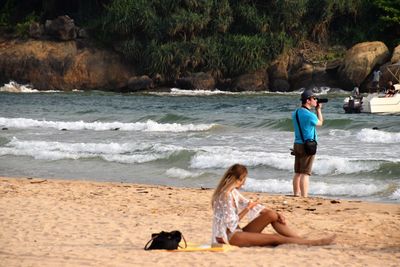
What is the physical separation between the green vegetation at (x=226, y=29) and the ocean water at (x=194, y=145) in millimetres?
8481

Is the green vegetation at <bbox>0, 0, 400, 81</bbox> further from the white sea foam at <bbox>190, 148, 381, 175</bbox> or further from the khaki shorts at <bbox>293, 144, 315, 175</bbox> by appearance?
the khaki shorts at <bbox>293, 144, 315, 175</bbox>

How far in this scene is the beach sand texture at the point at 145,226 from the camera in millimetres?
8297

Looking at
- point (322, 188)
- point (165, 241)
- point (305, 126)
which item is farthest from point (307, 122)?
point (165, 241)

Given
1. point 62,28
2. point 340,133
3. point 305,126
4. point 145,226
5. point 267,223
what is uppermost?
point 62,28

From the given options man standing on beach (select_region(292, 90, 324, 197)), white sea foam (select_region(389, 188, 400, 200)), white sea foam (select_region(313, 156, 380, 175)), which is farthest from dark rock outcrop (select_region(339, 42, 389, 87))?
man standing on beach (select_region(292, 90, 324, 197))

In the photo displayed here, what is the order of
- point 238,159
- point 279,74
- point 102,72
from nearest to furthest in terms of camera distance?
point 238,159, point 279,74, point 102,72

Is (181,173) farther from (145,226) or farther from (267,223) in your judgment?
(267,223)

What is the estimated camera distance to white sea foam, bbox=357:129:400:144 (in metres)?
20.8

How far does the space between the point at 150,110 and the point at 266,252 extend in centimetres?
2433

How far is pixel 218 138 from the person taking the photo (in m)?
22.5

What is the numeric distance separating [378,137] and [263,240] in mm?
12727

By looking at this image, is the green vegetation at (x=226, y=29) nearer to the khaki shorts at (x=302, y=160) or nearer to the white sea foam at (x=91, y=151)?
the white sea foam at (x=91, y=151)

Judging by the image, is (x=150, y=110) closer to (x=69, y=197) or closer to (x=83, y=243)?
(x=69, y=197)

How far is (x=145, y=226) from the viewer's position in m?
10.4
